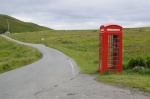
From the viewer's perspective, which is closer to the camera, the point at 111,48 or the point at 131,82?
the point at 131,82

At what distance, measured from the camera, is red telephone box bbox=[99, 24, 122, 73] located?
15.8 meters

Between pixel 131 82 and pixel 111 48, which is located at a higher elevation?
pixel 111 48

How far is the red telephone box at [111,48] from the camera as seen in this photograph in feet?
51.9

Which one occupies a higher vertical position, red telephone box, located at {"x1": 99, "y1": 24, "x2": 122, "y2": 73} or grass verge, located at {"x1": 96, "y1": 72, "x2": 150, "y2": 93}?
red telephone box, located at {"x1": 99, "y1": 24, "x2": 122, "y2": 73}

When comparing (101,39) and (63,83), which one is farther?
(101,39)

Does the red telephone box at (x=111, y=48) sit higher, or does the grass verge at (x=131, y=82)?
the red telephone box at (x=111, y=48)

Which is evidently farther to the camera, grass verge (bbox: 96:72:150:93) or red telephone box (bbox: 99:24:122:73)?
red telephone box (bbox: 99:24:122:73)

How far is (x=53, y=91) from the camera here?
11.6m

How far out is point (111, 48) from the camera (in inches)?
637

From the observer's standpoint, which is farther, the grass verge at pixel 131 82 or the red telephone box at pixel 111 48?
the red telephone box at pixel 111 48

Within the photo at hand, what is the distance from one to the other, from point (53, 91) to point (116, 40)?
5.88 metres

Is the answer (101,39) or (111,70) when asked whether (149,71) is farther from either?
(101,39)

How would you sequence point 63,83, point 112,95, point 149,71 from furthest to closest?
point 149,71 → point 63,83 → point 112,95

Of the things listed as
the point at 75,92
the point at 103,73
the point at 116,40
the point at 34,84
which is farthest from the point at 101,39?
the point at 75,92
